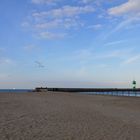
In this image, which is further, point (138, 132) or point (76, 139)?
point (138, 132)

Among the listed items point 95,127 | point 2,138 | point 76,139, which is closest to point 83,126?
point 95,127

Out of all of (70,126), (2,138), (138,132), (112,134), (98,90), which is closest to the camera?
(2,138)

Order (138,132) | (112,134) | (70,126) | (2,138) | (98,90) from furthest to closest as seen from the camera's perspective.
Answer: (98,90), (70,126), (138,132), (112,134), (2,138)

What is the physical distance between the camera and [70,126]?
14.5 meters

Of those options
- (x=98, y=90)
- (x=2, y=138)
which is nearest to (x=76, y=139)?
(x=2, y=138)

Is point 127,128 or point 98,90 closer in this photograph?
point 127,128

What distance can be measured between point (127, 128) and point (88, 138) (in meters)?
3.57

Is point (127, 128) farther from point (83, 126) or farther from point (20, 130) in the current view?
point (20, 130)

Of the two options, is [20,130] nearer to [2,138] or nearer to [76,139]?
[2,138]

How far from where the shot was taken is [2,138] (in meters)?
11.1

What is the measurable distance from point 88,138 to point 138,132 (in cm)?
312

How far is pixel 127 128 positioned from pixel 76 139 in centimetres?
409

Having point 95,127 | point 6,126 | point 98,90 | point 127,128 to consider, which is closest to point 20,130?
point 6,126

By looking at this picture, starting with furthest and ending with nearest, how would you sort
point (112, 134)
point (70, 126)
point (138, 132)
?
1. point (70, 126)
2. point (138, 132)
3. point (112, 134)
